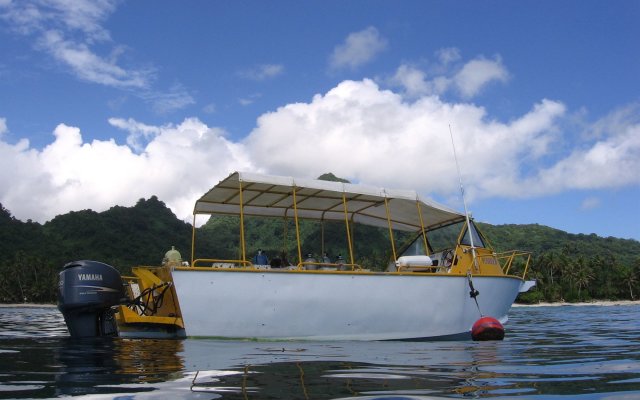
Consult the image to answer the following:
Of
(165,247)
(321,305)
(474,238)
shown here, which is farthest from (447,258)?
(165,247)

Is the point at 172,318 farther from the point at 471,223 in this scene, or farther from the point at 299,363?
the point at 471,223

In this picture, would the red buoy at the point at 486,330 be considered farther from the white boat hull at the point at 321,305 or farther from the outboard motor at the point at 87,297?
the outboard motor at the point at 87,297

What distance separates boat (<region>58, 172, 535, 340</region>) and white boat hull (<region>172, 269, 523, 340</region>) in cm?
2

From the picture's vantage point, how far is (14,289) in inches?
2613

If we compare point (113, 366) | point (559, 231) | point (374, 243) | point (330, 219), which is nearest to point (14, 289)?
point (374, 243)

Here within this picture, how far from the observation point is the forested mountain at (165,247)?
216ft

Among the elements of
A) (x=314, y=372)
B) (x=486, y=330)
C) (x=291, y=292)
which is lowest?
(x=486, y=330)

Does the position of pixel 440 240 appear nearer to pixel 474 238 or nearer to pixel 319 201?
pixel 474 238

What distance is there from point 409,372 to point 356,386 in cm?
98

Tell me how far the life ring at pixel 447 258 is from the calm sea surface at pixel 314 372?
11.8ft

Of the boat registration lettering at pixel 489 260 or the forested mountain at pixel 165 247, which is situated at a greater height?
the forested mountain at pixel 165 247

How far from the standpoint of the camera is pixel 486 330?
900cm

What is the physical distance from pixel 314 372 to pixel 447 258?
263 inches

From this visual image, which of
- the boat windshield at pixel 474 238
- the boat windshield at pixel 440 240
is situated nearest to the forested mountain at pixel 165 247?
the boat windshield at pixel 440 240
